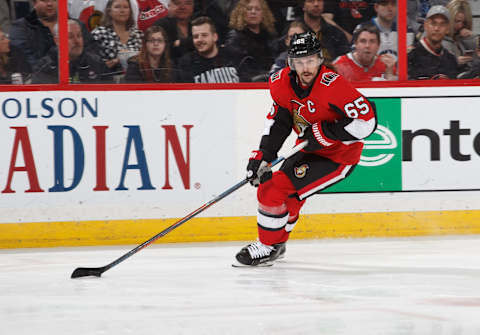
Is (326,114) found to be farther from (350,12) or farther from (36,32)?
(36,32)

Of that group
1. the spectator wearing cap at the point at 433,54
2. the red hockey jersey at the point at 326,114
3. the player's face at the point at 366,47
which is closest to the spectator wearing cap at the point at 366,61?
the player's face at the point at 366,47

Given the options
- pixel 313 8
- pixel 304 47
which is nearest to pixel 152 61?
pixel 313 8

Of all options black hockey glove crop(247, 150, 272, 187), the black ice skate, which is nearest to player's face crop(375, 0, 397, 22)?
black hockey glove crop(247, 150, 272, 187)

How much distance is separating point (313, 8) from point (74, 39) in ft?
4.30

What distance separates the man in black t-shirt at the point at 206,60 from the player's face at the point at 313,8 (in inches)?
19.1

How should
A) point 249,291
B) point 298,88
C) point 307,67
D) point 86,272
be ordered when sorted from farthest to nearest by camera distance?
1. point 298,88
2. point 307,67
3. point 86,272
4. point 249,291

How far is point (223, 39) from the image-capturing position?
484cm

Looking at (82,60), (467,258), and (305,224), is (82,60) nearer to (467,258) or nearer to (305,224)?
(305,224)

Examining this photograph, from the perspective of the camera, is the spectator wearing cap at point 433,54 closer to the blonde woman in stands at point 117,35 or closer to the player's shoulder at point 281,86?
the player's shoulder at point 281,86

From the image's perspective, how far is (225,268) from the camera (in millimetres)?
4051

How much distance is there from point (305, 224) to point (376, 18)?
122 centimetres

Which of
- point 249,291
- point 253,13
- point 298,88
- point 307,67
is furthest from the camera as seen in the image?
point 253,13

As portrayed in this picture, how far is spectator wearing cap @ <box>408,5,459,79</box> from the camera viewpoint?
503 centimetres

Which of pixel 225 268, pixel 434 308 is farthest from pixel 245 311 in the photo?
pixel 225 268
